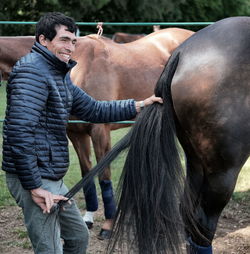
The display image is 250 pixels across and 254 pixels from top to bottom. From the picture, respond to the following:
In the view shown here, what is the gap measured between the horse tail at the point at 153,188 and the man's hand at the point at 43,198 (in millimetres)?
458

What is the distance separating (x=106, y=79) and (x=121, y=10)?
58.7ft

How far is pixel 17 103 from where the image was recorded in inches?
81.9

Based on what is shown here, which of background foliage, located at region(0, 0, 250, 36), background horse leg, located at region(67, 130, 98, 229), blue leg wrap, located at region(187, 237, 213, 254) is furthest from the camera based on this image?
background foliage, located at region(0, 0, 250, 36)

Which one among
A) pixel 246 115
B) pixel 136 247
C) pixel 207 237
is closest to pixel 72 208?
pixel 136 247

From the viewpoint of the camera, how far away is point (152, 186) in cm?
243

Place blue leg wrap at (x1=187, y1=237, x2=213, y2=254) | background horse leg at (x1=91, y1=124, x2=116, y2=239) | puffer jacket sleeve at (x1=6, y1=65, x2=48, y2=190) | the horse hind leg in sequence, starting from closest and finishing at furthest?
puffer jacket sleeve at (x1=6, y1=65, x2=48, y2=190) < the horse hind leg < blue leg wrap at (x1=187, y1=237, x2=213, y2=254) < background horse leg at (x1=91, y1=124, x2=116, y2=239)

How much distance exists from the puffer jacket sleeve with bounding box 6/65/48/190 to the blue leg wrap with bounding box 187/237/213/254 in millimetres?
988

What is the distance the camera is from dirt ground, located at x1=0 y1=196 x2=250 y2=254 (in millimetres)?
3756

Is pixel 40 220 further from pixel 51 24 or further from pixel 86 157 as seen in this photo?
pixel 86 157

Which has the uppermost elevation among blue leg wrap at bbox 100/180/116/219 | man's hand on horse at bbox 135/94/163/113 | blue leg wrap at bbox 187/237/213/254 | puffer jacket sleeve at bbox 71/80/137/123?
man's hand on horse at bbox 135/94/163/113

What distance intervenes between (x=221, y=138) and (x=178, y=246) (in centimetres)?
59

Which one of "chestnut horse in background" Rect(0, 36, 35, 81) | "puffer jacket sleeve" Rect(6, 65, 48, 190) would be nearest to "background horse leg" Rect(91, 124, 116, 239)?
"chestnut horse in background" Rect(0, 36, 35, 81)

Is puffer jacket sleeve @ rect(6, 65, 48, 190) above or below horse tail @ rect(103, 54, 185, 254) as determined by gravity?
above

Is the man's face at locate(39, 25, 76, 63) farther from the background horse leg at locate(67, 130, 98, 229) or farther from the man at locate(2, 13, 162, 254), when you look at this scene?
the background horse leg at locate(67, 130, 98, 229)
